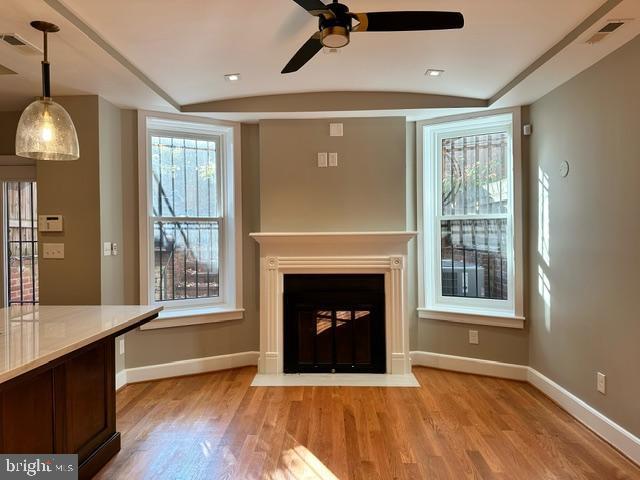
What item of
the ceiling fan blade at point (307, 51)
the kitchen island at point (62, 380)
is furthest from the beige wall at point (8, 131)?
the ceiling fan blade at point (307, 51)

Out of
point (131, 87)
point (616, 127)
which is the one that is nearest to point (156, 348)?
point (131, 87)

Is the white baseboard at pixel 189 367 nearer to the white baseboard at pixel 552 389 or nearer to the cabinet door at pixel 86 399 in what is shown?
the cabinet door at pixel 86 399

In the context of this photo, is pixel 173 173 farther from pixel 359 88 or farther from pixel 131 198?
pixel 359 88

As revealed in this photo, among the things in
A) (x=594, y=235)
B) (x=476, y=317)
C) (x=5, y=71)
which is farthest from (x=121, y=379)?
(x=594, y=235)

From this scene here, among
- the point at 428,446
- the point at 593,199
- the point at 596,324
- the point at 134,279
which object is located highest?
the point at 593,199

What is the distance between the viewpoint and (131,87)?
3.12 meters

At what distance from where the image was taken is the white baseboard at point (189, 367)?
3.66m

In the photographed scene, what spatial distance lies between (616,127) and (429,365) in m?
2.60

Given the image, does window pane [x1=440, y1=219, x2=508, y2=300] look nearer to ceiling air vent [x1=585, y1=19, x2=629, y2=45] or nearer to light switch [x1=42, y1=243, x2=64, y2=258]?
ceiling air vent [x1=585, y1=19, x2=629, y2=45]

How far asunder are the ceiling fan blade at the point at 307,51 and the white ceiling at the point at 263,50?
11.2 inches

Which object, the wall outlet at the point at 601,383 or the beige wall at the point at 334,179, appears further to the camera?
the beige wall at the point at 334,179

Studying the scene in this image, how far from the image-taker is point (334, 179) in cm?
390

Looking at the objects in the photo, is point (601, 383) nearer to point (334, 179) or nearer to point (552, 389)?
point (552, 389)

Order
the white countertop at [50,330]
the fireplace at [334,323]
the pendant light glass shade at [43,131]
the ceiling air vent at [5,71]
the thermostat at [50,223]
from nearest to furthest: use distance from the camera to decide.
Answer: the white countertop at [50,330]
the pendant light glass shade at [43,131]
the ceiling air vent at [5,71]
the thermostat at [50,223]
the fireplace at [334,323]
